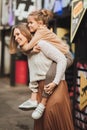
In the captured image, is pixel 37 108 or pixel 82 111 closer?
pixel 37 108

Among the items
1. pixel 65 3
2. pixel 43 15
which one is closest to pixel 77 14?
pixel 65 3

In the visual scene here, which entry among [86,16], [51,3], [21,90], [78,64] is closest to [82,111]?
[78,64]

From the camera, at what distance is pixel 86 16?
6254 millimetres

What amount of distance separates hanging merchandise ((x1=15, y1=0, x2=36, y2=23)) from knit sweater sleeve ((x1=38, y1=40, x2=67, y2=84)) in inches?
402

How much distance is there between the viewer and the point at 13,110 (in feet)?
29.5

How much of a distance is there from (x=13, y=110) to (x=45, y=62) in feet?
19.2

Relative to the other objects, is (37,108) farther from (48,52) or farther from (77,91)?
(77,91)

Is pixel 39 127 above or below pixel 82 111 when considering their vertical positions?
above

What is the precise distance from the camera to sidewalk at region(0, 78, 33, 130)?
714 cm

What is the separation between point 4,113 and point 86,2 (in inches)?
148

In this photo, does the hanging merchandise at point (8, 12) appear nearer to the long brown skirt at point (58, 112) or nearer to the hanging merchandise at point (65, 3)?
the hanging merchandise at point (65, 3)

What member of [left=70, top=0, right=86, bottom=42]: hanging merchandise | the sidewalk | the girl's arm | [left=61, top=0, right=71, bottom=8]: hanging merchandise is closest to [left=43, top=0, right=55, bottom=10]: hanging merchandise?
[left=61, top=0, right=71, bottom=8]: hanging merchandise

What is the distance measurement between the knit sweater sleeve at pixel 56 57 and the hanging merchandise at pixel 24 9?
10218 mm

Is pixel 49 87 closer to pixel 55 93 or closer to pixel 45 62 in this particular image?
pixel 55 93
